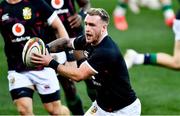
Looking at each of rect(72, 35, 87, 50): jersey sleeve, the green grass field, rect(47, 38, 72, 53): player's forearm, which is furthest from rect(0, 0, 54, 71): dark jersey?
the green grass field

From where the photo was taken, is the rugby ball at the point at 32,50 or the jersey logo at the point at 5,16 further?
the jersey logo at the point at 5,16

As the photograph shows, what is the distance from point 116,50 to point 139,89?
5318 millimetres

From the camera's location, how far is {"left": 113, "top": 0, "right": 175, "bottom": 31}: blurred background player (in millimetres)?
20375

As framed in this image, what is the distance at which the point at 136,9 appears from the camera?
24969mm

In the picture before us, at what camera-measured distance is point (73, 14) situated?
1209 centimetres

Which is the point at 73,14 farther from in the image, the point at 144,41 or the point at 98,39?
the point at 144,41

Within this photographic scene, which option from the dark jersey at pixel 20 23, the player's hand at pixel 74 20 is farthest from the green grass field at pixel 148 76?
the dark jersey at pixel 20 23

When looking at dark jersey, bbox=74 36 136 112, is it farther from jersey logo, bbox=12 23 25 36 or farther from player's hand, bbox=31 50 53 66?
jersey logo, bbox=12 23 25 36

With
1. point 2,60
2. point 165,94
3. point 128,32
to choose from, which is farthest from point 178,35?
point 128,32

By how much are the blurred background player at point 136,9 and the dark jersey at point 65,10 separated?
8.21 m

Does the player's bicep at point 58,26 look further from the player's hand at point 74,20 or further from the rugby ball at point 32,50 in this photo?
the rugby ball at point 32,50

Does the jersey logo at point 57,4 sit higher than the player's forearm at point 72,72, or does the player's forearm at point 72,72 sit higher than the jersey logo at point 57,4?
the jersey logo at point 57,4

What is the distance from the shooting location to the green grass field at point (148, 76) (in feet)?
43.6

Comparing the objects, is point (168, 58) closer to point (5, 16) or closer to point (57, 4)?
point (57, 4)
